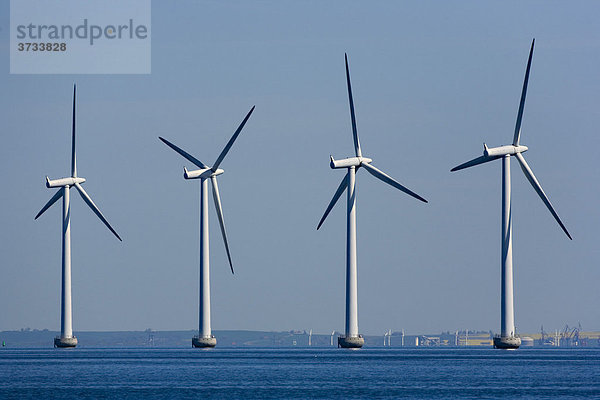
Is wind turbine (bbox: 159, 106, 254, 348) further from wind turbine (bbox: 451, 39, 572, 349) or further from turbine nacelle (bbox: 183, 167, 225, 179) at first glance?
wind turbine (bbox: 451, 39, 572, 349)

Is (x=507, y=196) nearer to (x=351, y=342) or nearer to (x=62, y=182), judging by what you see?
(x=351, y=342)

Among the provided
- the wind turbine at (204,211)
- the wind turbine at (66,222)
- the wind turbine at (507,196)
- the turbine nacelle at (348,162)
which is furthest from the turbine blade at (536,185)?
the wind turbine at (66,222)

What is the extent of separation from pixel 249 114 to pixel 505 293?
38681mm

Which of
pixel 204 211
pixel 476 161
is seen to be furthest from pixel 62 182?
pixel 476 161

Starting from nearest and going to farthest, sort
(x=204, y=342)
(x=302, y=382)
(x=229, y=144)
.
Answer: (x=302, y=382) < (x=229, y=144) < (x=204, y=342)

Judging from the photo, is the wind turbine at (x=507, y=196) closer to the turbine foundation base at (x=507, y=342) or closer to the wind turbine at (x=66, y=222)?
the turbine foundation base at (x=507, y=342)

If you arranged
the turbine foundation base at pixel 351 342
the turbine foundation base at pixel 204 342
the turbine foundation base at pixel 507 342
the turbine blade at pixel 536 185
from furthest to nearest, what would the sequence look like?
1. the turbine foundation base at pixel 204 342
2. the turbine foundation base at pixel 351 342
3. the turbine foundation base at pixel 507 342
4. the turbine blade at pixel 536 185

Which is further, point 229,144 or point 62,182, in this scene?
point 62,182

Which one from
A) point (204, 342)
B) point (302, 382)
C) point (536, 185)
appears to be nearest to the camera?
point (302, 382)

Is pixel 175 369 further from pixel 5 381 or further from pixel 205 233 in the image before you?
pixel 205 233

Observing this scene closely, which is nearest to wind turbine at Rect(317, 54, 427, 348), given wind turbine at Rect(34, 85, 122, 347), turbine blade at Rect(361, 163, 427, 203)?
turbine blade at Rect(361, 163, 427, 203)

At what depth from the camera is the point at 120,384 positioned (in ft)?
359

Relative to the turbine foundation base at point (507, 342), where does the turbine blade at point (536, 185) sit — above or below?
above

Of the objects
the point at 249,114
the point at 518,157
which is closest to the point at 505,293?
the point at 518,157
